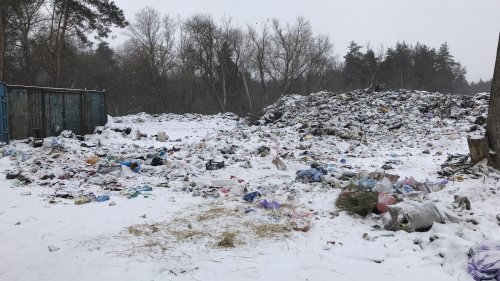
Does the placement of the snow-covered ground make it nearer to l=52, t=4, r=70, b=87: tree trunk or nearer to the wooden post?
the wooden post

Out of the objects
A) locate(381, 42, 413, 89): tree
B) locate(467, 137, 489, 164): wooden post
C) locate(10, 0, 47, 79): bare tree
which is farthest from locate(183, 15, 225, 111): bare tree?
locate(467, 137, 489, 164): wooden post

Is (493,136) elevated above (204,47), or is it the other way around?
(204,47)

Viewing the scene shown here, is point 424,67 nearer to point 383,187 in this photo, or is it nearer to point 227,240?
point 383,187

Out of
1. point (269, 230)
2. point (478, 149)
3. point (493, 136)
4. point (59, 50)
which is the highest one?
point (59, 50)

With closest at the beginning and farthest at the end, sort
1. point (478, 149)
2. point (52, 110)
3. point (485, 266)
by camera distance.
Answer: point (485, 266) < point (478, 149) < point (52, 110)

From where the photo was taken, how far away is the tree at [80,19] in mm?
18500

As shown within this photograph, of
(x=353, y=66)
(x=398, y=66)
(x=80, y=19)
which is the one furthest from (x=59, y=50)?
(x=398, y=66)

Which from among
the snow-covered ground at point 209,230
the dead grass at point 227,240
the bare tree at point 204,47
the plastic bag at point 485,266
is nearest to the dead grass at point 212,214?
the snow-covered ground at point 209,230

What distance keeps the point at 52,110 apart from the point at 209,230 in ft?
32.4

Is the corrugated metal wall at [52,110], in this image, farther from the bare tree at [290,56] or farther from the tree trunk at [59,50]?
the bare tree at [290,56]

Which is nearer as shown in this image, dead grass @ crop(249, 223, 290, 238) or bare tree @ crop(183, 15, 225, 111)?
dead grass @ crop(249, 223, 290, 238)

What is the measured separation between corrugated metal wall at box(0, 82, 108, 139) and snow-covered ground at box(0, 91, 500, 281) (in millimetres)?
3396

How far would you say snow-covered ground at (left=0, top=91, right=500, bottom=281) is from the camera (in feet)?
10.9

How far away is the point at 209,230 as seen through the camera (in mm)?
4289
